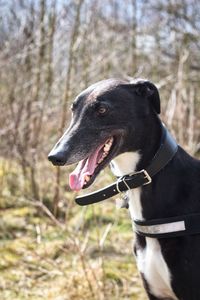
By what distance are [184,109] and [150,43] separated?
370 cm

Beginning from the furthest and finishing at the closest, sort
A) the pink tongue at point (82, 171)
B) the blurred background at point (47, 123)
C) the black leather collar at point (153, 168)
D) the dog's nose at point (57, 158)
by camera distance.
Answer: the blurred background at point (47, 123) < the black leather collar at point (153, 168) < the pink tongue at point (82, 171) < the dog's nose at point (57, 158)

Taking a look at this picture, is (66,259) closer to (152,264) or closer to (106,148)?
(152,264)

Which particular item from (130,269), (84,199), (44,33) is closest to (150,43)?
(44,33)

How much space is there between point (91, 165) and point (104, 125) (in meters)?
0.19

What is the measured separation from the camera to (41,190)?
6.48 meters

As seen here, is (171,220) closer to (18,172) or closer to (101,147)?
(101,147)

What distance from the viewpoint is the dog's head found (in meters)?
2.41

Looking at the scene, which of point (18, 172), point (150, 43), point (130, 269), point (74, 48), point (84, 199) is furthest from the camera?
point (150, 43)

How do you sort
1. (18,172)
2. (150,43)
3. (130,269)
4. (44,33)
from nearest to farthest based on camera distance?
(130,269)
(44,33)
(18,172)
(150,43)

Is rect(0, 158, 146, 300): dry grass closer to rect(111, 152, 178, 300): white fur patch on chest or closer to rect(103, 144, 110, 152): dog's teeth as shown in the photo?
rect(111, 152, 178, 300): white fur patch on chest

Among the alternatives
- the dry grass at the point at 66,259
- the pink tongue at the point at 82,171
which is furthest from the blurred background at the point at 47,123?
the pink tongue at the point at 82,171

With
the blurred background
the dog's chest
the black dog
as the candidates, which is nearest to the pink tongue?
the black dog

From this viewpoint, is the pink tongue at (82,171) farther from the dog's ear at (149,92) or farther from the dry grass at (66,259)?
the dry grass at (66,259)

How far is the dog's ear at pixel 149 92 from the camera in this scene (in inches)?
102
